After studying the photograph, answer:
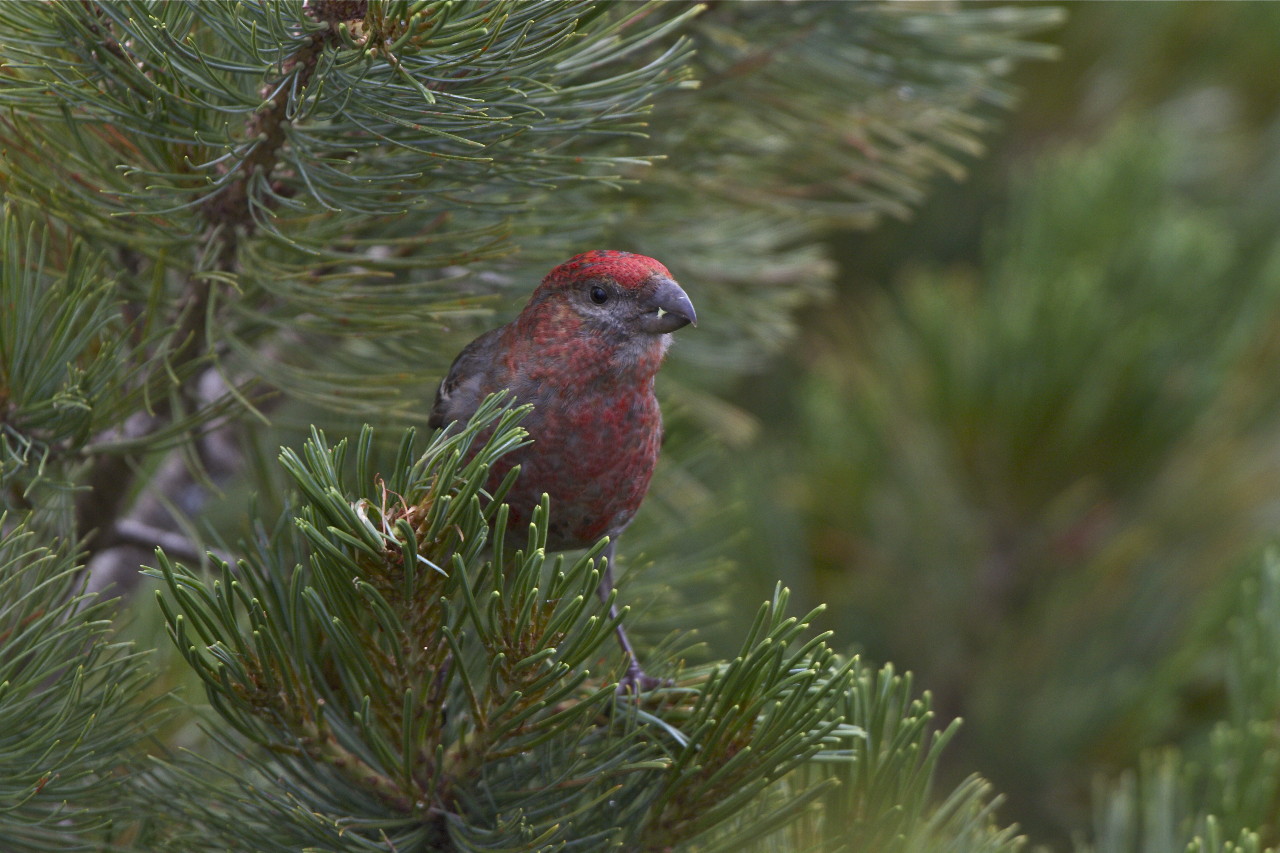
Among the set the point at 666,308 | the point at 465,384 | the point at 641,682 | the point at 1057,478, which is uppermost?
the point at 666,308

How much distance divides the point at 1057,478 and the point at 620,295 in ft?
5.81

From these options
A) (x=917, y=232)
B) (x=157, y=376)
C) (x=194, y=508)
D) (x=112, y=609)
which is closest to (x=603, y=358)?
(x=157, y=376)

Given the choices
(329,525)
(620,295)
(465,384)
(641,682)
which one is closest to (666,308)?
(620,295)

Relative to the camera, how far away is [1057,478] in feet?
10.1

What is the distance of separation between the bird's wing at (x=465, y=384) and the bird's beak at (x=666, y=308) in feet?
0.83

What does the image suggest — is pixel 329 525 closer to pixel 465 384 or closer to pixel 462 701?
pixel 462 701

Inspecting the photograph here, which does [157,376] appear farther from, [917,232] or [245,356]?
[917,232]

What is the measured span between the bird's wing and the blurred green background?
1.28 m

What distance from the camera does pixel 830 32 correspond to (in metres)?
2.06

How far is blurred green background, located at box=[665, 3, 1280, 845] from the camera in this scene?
285 centimetres

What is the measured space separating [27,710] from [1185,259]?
2.74m

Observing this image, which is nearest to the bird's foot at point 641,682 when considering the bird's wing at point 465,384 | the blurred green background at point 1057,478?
the bird's wing at point 465,384

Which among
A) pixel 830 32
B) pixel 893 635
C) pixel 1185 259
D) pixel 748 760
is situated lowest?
pixel 893 635

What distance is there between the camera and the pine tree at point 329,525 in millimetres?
1239
